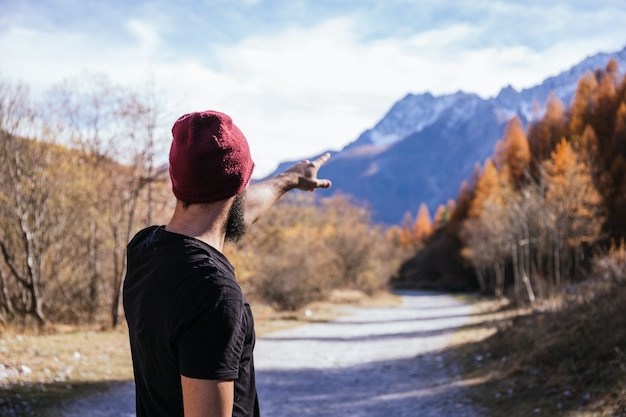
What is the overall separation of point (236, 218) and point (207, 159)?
0.25 metres

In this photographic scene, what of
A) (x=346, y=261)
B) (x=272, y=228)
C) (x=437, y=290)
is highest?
(x=272, y=228)

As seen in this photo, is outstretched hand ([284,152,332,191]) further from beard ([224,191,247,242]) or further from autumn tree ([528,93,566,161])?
autumn tree ([528,93,566,161])

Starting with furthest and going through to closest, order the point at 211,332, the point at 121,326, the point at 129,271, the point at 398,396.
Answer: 1. the point at 121,326
2. the point at 398,396
3. the point at 129,271
4. the point at 211,332

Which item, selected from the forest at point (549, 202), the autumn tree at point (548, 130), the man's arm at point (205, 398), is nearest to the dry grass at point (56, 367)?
the man's arm at point (205, 398)

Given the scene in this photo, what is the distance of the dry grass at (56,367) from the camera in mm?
8148

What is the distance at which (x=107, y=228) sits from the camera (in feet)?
57.4

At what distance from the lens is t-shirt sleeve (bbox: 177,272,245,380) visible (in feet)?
4.89

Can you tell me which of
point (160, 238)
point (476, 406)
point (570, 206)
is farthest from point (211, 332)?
point (570, 206)

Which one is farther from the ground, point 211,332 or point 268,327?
point 211,332

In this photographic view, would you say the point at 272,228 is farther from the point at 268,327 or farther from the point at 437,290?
the point at 437,290

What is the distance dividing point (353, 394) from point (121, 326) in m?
8.19

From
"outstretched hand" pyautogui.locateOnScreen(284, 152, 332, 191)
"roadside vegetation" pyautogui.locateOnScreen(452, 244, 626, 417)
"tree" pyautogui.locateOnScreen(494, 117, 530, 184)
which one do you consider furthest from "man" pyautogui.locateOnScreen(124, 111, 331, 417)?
"tree" pyautogui.locateOnScreen(494, 117, 530, 184)

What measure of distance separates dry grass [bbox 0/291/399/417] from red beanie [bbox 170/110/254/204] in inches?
276

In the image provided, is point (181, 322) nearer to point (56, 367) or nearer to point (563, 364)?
point (563, 364)
